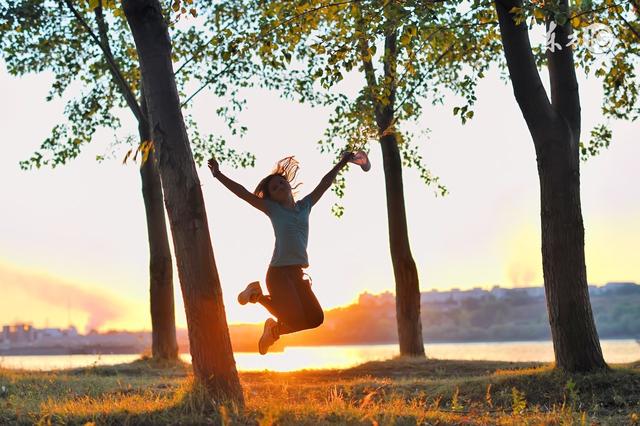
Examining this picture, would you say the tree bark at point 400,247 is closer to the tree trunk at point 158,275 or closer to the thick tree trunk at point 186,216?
the tree trunk at point 158,275

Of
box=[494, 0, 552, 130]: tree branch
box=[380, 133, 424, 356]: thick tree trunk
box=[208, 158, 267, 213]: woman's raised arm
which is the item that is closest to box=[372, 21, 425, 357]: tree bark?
box=[380, 133, 424, 356]: thick tree trunk

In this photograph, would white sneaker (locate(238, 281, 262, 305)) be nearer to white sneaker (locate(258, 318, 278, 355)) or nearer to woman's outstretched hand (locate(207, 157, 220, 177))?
white sneaker (locate(258, 318, 278, 355))

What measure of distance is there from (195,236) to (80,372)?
38.2 ft

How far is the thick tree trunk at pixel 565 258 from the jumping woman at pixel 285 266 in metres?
4.87

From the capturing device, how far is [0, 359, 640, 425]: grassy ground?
823 centimetres

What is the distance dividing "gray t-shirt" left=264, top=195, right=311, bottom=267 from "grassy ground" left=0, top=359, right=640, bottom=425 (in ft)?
5.34

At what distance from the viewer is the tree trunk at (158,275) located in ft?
72.9

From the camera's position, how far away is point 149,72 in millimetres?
9484

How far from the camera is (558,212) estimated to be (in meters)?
13.2

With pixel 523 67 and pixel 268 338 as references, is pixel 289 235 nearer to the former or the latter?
pixel 268 338

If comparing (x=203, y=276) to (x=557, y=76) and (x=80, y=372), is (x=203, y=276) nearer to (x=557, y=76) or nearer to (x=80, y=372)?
(x=557, y=76)

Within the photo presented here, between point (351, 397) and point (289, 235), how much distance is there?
4010 millimetres

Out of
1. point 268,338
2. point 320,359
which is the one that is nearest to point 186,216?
point 268,338

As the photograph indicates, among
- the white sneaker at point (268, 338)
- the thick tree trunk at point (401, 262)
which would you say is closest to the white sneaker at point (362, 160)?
the white sneaker at point (268, 338)
